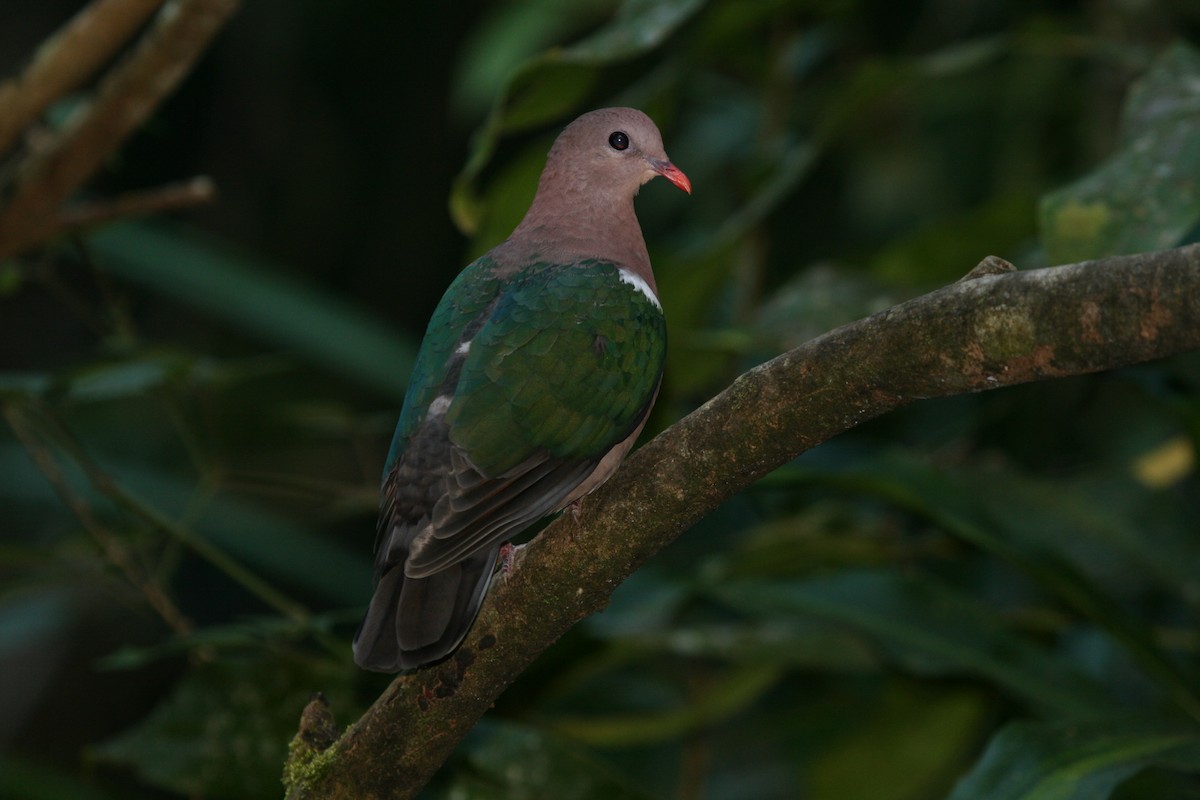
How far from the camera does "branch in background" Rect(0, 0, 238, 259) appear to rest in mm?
2920

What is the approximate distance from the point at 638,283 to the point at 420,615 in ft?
2.55

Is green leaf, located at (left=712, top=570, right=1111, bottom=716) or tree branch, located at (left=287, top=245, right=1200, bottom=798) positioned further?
green leaf, located at (left=712, top=570, right=1111, bottom=716)

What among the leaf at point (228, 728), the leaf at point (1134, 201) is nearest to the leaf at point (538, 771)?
the leaf at point (228, 728)

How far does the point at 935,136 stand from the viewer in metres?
6.05

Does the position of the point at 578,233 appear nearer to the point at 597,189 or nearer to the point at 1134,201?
the point at 597,189

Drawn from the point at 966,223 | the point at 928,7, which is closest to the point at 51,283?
the point at 966,223

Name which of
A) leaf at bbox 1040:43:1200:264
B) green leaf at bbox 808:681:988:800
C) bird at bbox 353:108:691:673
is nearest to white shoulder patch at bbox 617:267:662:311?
bird at bbox 353:108:691:673

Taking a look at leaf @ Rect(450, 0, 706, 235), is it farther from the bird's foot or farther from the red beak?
the bird's foot

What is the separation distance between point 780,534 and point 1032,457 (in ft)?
3.36

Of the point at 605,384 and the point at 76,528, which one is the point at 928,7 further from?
the point at 76,528

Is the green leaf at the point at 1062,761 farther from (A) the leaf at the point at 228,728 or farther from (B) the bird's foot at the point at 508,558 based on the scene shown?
(A) the leaf at the point at 228,728

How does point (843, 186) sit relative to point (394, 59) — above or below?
below

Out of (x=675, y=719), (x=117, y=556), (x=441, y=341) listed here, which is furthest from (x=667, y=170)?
(x=675, y=719)

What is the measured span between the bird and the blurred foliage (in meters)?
0.42
